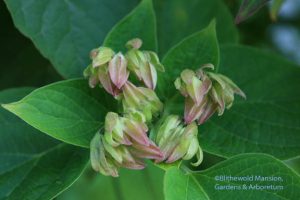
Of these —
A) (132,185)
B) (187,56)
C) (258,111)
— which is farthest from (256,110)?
(132,185)

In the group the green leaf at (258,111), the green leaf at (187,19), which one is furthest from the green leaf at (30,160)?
the green leaf at (187,19)

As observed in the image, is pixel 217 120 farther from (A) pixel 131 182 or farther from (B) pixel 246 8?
(A) pixel 131 182

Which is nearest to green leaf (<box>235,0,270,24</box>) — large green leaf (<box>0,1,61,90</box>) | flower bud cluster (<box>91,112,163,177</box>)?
flower bud cluster (<box>91,112,163,177</box>)

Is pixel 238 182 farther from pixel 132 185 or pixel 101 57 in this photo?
pixel 132 185

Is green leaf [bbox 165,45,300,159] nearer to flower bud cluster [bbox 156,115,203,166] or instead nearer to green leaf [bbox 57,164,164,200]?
flower bud cluster [bbox 156,115,203,166]

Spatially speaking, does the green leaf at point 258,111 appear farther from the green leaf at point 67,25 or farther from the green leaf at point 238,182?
the green leaf at point 67,25

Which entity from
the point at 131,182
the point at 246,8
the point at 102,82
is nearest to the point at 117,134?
the point at 102,82
